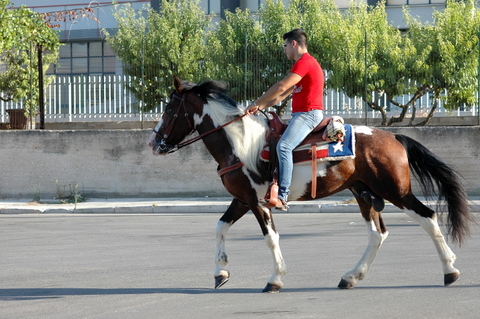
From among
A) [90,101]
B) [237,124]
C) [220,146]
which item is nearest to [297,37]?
[237,124]

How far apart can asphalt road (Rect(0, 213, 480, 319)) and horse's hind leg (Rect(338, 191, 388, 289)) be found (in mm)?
128

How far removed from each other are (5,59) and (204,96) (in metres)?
20.1

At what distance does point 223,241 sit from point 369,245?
148cm

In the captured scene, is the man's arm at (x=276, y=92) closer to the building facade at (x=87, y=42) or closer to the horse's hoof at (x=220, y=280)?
the horse's hoof at (x=220, y=280)

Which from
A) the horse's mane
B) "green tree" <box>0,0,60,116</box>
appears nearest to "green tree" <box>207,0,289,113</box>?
"green tree" <box>0,0,60,116</box>

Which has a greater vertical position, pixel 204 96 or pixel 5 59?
pixel 5 59

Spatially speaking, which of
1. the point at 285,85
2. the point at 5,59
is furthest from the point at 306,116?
the point at 5,59

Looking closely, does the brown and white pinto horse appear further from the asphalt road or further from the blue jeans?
the asphalt road

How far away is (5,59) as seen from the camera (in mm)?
26078

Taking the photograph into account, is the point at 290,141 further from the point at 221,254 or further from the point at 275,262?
the point at 221,254

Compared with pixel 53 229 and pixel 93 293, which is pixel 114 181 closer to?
pixel 53 229

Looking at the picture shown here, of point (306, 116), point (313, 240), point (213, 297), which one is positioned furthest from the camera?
point (313, 240)

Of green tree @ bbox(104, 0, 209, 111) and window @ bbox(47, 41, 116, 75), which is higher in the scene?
window @ bbox(47, 41, 116, 75)

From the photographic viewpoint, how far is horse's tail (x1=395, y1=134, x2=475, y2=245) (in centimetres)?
764
